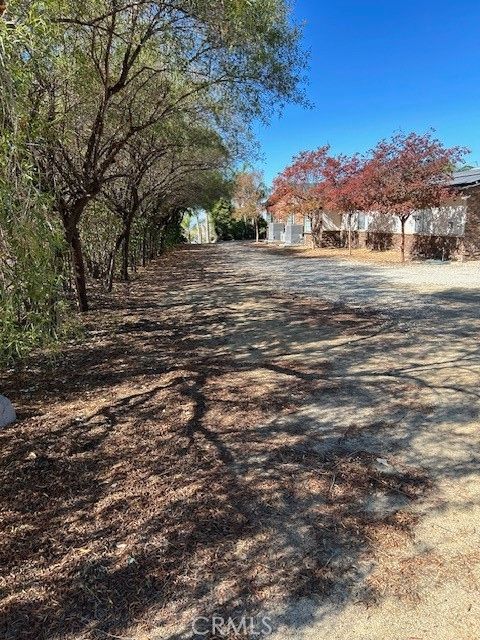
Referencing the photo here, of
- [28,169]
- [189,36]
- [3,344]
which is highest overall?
[189,36]

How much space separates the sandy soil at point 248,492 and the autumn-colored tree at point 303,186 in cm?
2007

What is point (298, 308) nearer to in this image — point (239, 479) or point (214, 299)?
point (214, 299)

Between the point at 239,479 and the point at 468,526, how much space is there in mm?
1321

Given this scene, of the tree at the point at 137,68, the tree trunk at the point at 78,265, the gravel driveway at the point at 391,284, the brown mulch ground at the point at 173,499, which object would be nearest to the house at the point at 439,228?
the gravel driveway at the point at 391,284

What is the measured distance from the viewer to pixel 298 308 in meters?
8.85

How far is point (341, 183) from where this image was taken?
74.1ft

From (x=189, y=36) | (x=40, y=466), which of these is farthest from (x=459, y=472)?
(x=189, y=36)

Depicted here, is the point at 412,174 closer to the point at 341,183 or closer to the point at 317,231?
the point at 341,183

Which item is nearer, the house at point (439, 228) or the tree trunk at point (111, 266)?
the tree trunk at point (111, 266)

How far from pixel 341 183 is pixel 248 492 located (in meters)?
21.9

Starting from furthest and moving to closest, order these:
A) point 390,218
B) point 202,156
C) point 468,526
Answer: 1. point 390,218
2. point 202,156
3. point 468,526

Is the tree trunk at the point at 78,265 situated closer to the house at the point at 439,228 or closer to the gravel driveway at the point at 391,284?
the gravel driveway at the point at 391,284

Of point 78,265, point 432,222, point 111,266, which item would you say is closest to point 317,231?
point 432,222

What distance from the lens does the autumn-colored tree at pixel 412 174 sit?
15188 mm
